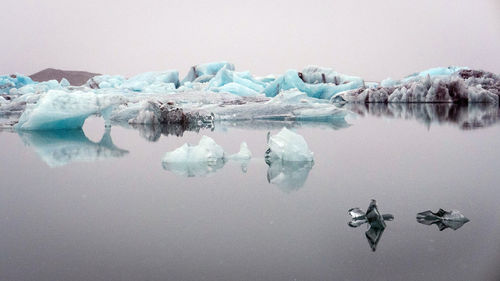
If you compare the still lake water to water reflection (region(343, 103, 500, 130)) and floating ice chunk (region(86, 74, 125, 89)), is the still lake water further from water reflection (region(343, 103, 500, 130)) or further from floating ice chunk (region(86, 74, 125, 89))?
floating ice chunk (region(86, 74, 125, 89))

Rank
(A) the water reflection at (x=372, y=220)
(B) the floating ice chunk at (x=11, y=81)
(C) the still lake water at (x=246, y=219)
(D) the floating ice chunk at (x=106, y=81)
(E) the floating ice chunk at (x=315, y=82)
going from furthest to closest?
(D) the floating ice chunk at (x=106, y=81) < (B) the floating ice chunk at (x=11, y=81) < (E) the floating ice chunk at (x=315, y=82) < (A) the water reflection at (x=372, y=220) < (C) the still lake water at (x=246, y=219)

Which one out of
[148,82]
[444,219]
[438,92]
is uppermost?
[148,82]

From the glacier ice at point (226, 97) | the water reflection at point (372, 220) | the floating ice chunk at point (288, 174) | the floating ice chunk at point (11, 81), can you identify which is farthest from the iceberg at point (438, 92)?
the floating ice chunk at point (11, 81)

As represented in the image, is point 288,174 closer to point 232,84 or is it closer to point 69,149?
point 69,149

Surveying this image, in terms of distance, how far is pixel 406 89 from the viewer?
48.4 feet

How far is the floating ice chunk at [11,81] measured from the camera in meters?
21.3

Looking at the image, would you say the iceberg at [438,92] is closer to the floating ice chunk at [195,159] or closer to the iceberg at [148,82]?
the iceberg at [148,82]

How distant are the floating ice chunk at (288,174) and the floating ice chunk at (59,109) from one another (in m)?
3.78

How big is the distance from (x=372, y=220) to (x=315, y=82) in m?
17.2

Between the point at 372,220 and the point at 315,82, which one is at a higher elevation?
the point at 315,82

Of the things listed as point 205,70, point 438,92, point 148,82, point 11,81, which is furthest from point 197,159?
point 11,81

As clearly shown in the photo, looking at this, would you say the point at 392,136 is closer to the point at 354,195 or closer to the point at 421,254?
the point at 354,195

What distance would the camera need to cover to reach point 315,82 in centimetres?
1847

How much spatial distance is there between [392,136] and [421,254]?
3.64m
